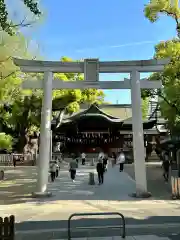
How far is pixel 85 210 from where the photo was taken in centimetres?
1112

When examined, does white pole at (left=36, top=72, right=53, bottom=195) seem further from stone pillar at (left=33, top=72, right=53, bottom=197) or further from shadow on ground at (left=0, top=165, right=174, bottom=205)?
shadow on ground at (left=0, top=165, right=174, bottom=205)

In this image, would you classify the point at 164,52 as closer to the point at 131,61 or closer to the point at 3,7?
the point at 131,61

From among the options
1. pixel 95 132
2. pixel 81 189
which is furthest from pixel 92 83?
pixel 95 132

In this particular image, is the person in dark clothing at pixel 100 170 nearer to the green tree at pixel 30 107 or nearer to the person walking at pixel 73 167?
the person walking at pixel 73 167

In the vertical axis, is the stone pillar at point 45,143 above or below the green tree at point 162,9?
below

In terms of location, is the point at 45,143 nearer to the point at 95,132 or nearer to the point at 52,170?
the point at 52,170

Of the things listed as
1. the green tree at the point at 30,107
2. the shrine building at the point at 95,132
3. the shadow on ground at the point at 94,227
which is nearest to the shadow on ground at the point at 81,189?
the shadow on ground at the point at 94,227

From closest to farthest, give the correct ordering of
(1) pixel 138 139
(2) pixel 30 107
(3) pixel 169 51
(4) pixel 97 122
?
(1) pixel 138 139, (3) pixel 169 51, (2) pixel 30 107, (4) pixel 97 122

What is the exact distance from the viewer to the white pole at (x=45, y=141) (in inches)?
553

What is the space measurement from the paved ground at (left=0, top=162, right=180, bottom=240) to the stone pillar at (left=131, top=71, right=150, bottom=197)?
2.85 ft

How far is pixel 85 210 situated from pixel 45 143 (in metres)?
4.33

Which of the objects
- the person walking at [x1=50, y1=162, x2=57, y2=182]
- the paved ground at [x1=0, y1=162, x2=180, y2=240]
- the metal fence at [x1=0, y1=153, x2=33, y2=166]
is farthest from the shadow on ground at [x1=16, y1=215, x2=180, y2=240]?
the metal fence at [x1=0, y1=153, x2=33, y2=166]

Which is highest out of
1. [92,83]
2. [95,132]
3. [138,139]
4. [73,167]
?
[92,83]

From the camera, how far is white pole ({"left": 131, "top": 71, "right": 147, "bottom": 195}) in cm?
1391
